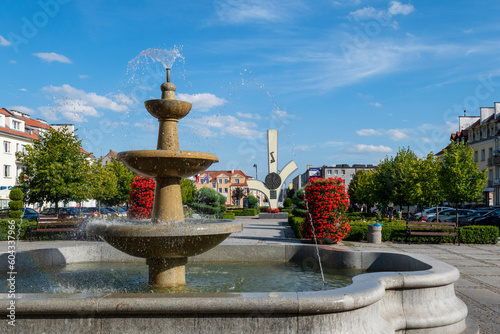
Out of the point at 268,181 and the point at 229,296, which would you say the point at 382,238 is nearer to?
the point at 229,296

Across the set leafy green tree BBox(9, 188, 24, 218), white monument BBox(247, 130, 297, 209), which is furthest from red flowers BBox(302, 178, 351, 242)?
white monument BBox(247, 130, 297, 209)

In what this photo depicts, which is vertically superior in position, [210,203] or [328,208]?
[328,208]

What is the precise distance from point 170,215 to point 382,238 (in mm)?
14199

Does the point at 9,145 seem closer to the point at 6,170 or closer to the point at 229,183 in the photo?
the point at 6,170

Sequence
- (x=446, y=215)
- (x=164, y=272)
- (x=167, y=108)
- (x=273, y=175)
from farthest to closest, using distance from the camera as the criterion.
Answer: (x=273, y=175)
(x=446, y=215)
(x=167, y=108)
(x=164, y=272)

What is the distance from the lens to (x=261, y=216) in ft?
131

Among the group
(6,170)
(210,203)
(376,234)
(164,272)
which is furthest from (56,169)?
(6,170)

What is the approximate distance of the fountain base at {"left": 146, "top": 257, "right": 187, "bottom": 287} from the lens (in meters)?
6.88

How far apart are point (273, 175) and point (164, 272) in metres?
39.5

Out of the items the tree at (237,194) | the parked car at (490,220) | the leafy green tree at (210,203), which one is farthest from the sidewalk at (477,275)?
the tree at (237,194)

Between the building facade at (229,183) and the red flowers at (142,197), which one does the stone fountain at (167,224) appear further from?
the building facade at (229,183)

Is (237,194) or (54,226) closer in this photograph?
(54,226)

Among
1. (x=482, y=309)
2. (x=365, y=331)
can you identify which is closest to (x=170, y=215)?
(x=365, y=331)

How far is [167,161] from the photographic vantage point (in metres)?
6.48
